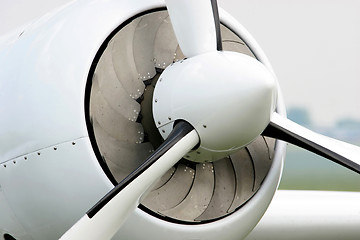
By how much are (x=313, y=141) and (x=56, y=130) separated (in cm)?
103

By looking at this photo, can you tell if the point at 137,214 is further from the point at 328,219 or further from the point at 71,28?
the point at 328,219

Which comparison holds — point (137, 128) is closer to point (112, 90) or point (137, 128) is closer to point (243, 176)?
point (112, 90)

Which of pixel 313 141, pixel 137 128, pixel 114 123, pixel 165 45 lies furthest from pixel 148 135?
pixel 313 141

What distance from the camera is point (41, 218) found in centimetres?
301

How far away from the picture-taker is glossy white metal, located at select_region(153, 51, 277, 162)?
273 centimetres

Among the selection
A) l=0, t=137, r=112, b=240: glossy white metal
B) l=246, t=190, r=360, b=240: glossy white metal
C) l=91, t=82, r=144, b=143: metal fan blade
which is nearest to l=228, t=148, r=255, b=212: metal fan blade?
l=91, t=82, r=144, b=143: metal fan blade

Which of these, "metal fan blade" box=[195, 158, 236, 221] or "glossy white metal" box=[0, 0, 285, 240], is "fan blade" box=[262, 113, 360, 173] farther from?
"glossy white metal" box=[0, 0, 285, 240]

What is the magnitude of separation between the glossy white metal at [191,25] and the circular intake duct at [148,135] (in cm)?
18

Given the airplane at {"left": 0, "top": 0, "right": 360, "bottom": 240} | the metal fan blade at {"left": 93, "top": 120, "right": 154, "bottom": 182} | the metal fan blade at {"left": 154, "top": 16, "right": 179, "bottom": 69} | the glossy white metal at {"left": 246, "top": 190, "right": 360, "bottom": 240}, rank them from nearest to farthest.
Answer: the airplane at {"left": 0, "top": 0, "right": 360, "bottom": 240} → the metal fan blade at {"left": 93, "top": 120, "right": 154, "bottom": 182} → the metal fan blade at {"left": 154, "top": 16, "right": 179, "bottom": 69} → the glossy white metal at {"left": 246, "top": 190, "right": 360, "bottom": 240}

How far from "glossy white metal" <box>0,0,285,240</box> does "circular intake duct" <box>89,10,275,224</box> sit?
0.05 meters

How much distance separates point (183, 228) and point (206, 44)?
→ 0.74 metres

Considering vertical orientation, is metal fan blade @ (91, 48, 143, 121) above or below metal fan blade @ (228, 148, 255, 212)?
above

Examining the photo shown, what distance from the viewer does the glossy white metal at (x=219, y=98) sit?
2.73 m

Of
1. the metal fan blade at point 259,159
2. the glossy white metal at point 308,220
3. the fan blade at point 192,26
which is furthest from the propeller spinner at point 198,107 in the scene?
the glossy white metal at point 308,220
